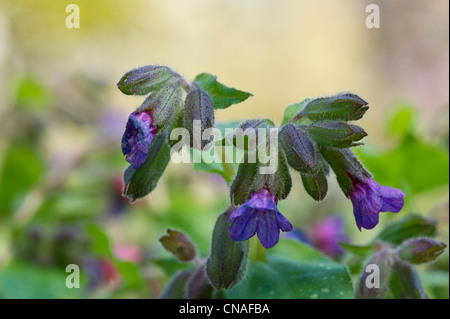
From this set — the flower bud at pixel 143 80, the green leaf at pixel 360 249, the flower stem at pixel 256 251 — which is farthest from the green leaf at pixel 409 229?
the flower bud at pixel 143 80

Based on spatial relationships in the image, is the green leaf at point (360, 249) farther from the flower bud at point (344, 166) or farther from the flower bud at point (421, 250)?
the flower bud at point (344, 166)

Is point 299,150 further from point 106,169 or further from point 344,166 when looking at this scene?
point 106,169

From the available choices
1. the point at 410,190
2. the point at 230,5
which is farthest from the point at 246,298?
the point at 230,5

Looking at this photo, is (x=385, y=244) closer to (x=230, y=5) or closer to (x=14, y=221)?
(x=14, y=221)

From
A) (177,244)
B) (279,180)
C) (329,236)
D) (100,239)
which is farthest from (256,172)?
(329,236)

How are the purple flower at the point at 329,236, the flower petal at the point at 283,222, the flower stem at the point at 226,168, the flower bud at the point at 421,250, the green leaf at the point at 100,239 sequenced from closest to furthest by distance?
the flower petal at the point at 283,222 → the flower bud at the point at 421,250 → the flower stem at the point at 226,168 → the green leaf at the point at 100,239 → the purple flower at the point at 329,236

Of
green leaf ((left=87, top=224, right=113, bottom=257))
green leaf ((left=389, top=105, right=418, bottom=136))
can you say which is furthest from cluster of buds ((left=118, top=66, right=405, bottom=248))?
green leaf ((left=389, top=105, right=418, bottom=136))

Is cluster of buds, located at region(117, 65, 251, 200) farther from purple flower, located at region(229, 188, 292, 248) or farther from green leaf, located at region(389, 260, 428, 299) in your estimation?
green leaf, located at region(389, 260, 428, 299)
